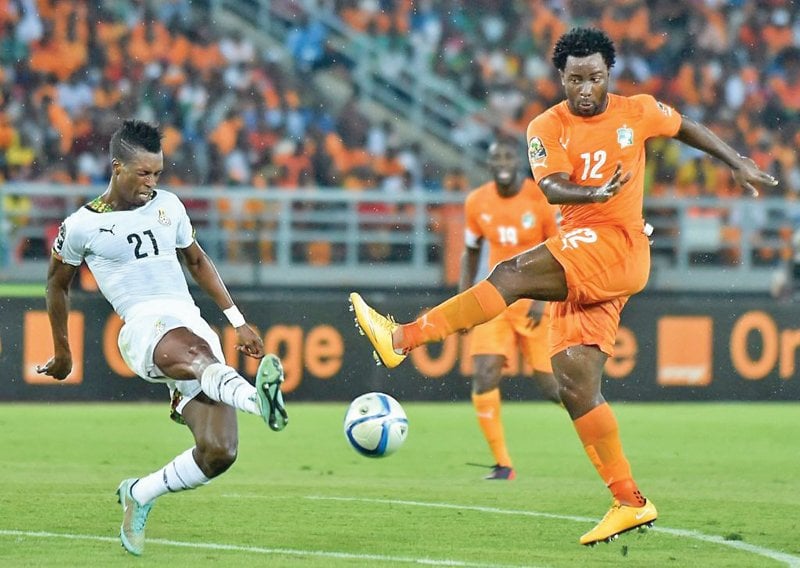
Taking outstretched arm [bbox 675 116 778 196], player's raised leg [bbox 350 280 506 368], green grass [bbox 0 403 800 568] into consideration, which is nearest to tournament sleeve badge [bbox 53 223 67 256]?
green grass [bbox 0 403 800 568]

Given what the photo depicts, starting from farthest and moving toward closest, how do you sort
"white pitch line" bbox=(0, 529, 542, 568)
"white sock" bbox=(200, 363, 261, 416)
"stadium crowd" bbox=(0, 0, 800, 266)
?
"stadium crowd" bbox=(0, 0, 800, 266) → "white pitch line" bbox=(0, 529, 542, 568) → "white sock" bbox=(200, 363, 261, 416)

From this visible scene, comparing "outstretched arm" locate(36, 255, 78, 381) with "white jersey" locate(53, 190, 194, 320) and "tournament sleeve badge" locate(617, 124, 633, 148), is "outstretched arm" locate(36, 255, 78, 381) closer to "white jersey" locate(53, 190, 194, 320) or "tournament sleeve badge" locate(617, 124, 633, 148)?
"white jersey" locate(53, 190, 194, 320)

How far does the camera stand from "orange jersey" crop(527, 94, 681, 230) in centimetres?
766

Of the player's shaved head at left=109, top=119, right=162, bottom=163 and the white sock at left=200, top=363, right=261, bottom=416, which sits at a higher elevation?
the player's shaved head at left=109, top=119, right=162, bottom=163

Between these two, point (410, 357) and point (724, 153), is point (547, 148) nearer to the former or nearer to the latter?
point (724, 153)

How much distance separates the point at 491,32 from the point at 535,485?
15.1 m

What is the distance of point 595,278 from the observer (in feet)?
24.9

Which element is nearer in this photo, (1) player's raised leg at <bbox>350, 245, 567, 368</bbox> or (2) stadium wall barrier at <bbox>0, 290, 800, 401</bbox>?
(1) player's raised leg at <bbox>350, 245, 567, 368</bbox>

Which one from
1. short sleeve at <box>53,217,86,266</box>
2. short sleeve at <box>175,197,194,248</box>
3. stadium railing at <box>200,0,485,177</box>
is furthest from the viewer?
stadium railing at <box>200,0,485,177</box>

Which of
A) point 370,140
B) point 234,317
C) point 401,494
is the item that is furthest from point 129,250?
point 370,140

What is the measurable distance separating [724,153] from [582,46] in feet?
3.00

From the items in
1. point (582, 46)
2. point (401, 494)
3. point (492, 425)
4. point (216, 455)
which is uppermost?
point (582, 46)

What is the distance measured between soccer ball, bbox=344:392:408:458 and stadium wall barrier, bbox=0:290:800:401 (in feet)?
28.8

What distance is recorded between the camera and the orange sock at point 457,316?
766cm
